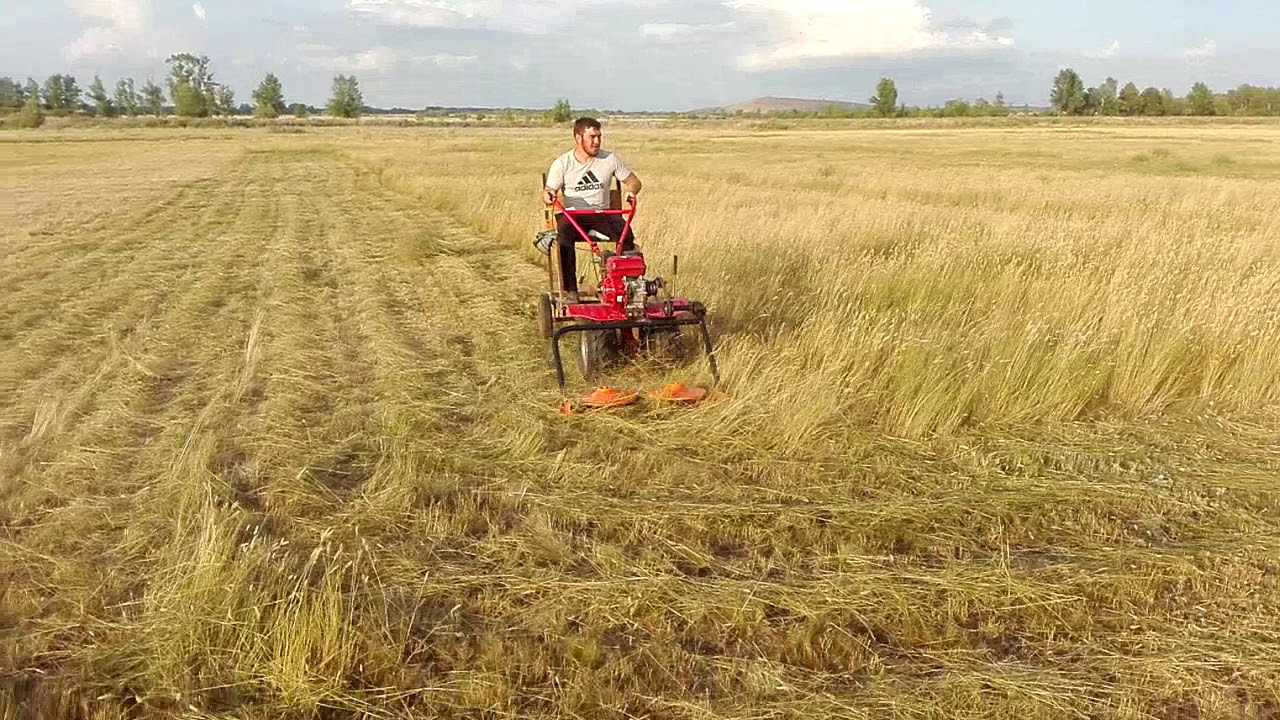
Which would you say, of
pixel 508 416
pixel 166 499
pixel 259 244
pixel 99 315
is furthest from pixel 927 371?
pixel 259 244

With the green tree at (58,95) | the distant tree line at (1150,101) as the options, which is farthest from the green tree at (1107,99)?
the green tree at (58,95)

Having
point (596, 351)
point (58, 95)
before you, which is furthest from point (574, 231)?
point (58, 95)

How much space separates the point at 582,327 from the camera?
18.7 feet

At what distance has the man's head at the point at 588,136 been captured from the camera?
6812 mm

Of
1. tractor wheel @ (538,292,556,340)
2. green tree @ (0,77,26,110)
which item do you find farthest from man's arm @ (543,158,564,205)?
green tree @ (0,77,26,110)

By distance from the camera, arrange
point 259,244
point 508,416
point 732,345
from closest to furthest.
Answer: point 508,416, point 732,345, point 259,244

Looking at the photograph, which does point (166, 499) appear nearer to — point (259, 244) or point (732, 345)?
point (732, 345)

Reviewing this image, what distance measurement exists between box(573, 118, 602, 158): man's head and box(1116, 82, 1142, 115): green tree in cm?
11349

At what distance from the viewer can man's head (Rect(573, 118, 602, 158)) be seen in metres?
6.81

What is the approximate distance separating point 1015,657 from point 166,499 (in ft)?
11.6

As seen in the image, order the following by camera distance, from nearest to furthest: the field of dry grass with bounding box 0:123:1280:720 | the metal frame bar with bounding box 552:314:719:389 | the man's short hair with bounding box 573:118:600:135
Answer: the field of dry grass with bounding box 0:123:1280:720
the metal frame bar with bounding box 552:314:719:389
the man's short hair with bounding box 573:118:600:135

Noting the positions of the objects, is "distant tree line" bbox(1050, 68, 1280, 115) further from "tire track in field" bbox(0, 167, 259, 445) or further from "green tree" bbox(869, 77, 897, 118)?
"tire track in field" bbox(0, 167, 259, 445)

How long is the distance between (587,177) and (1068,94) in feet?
388

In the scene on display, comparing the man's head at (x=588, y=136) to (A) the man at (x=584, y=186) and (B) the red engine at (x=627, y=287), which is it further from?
(B) the red engine at (x=627, y=287)
